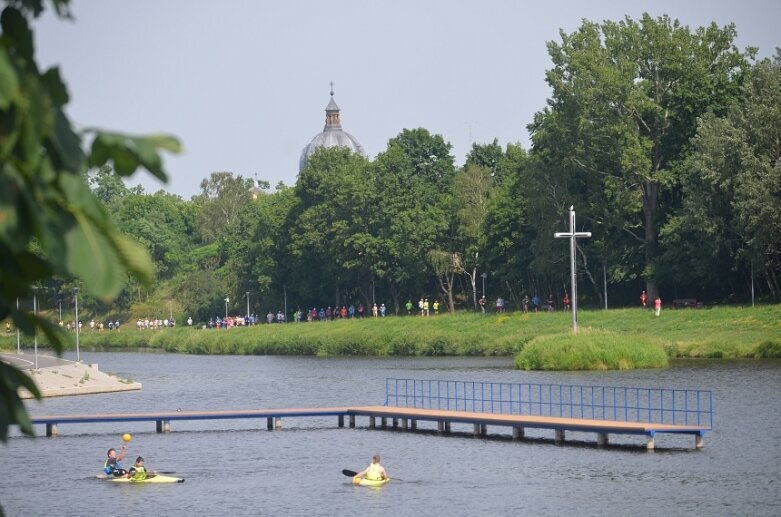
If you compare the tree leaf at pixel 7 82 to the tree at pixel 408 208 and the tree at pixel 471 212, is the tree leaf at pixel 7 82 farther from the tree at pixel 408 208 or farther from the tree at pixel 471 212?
the tree at pixel 408 208

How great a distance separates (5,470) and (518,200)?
227 ft

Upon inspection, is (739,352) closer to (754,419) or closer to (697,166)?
(697,166)

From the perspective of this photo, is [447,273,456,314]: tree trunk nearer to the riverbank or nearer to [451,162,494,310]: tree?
[451,162,494,310]: tree

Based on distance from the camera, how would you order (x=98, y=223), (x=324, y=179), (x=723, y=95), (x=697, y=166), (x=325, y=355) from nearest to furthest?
(x=98, y=223) → (x=697, y=166) → (x=723, y=95) → (x=325, y=355) → (x=324, y=179)

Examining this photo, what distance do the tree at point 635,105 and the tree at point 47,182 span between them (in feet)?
285

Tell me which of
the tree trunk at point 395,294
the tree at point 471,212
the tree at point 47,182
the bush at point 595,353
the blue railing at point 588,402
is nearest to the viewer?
the tree at point 47,182

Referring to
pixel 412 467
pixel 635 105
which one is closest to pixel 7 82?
pixel 412 467

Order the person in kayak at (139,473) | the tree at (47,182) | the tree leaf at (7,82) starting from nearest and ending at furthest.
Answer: the tree leaf at (7,82)
the tree at (47,182)
the person in kayak at (139,473)

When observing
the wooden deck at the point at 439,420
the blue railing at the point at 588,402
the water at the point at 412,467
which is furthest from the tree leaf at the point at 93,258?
the blue railing at the point at 588,402

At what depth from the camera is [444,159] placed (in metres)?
132

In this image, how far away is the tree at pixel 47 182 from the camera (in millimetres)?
4203

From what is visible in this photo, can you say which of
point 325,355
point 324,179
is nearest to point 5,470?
point 325,355

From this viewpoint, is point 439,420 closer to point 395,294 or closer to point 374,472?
point 374,472

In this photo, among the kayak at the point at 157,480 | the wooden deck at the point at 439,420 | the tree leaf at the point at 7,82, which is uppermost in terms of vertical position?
the tree leaf at the point at 7,82
